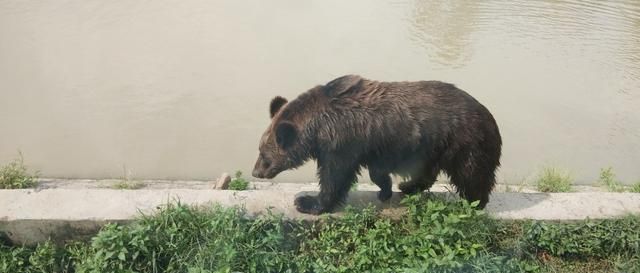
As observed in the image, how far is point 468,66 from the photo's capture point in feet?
33.0

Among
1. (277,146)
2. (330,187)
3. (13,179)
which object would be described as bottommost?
(13,179)

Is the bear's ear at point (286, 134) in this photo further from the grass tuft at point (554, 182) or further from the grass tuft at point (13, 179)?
the grass tuft at point (554, 182)

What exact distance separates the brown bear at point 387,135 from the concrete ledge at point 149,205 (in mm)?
334

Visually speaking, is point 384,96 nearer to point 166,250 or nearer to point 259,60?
point 166,250

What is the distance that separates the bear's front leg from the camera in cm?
437

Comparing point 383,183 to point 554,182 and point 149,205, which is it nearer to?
point 149,205

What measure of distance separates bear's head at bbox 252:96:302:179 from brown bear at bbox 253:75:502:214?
0.01 m

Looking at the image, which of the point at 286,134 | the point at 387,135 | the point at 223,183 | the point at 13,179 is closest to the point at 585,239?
the point at 387,135

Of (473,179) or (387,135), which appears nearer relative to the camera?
(387,135)

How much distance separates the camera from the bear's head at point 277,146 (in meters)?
4.36

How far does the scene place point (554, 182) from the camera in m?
5.95

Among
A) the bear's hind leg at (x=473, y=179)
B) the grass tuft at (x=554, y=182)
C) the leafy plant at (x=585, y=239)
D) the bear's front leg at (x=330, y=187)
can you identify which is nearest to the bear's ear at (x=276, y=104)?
the bear's front leg at (x=330, y=187)

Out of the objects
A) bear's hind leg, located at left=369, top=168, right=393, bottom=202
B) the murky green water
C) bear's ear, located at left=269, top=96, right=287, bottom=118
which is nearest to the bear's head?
bear's ear, located at left=269, top=96, right=287, bottom=118

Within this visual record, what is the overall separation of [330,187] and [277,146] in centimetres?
60
